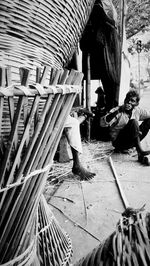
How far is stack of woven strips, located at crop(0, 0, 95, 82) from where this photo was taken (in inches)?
29.6

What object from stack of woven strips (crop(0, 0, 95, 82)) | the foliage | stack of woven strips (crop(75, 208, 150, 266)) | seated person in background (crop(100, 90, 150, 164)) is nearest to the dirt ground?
seated person in background (crop(100, 90, 150, 164))

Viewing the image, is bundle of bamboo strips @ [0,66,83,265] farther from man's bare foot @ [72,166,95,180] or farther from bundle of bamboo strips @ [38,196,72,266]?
man's bare foot @ [72,166,95,180]

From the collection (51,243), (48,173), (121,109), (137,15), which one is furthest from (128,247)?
(137,15)

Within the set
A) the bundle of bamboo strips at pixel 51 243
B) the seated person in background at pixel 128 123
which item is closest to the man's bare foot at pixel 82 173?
the seated person in background at pixel 128 123

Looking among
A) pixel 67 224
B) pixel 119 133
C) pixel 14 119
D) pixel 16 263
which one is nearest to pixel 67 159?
pixel 119 133

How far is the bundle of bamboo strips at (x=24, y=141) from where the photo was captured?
0.53 m

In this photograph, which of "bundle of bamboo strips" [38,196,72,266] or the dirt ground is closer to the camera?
"bundle of bamboo strips" [38,196,72,266]

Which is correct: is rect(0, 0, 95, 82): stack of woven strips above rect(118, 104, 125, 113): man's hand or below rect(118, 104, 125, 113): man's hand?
above

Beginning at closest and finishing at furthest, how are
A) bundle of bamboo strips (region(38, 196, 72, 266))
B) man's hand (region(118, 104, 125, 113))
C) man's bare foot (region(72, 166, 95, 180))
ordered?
1. bundle of bamboo strips (region(38, 196, 72, 266))
2. man's bare foot (region(72, 166, 95, 180))
3. man's hand (region(118, 104, 125, 113))

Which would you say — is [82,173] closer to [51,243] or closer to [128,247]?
[51,243]

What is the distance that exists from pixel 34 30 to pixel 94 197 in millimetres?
1773

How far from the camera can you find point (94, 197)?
2.25 meters

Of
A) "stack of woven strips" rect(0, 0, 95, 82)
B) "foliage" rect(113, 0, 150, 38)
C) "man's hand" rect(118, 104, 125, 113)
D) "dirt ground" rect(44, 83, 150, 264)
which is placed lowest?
"dirt ground" rect(44, 83, 150, 264)

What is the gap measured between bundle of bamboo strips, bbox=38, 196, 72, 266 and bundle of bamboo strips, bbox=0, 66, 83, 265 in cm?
47
